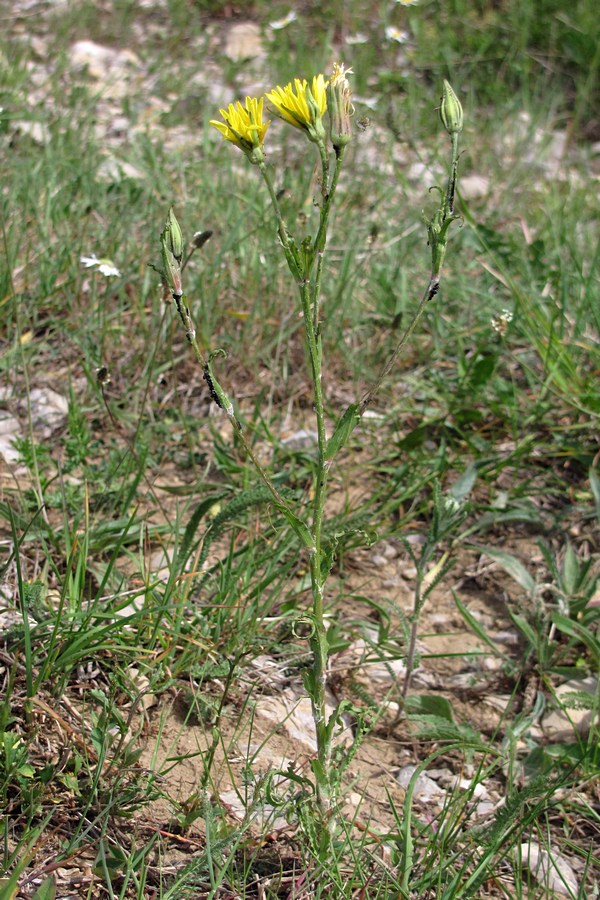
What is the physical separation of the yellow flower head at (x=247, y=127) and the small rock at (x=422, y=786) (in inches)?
48.3

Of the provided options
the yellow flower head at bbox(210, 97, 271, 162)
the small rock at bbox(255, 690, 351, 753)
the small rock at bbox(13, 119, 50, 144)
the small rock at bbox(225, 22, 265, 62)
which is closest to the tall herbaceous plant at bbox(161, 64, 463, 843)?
the yellow flower head at bbox(210, 97, 271, 162)

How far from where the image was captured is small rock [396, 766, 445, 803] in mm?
1756

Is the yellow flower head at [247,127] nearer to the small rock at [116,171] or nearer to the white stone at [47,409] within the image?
the white stone at [47,409]

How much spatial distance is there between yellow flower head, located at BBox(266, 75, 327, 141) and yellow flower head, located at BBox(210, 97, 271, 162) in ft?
0.09

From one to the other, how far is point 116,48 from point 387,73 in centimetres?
161

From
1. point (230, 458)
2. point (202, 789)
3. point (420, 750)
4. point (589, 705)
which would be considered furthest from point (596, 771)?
point (230, 458)

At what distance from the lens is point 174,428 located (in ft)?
8.23

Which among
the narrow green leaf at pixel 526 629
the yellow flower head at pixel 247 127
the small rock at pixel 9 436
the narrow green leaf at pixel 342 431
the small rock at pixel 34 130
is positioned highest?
the yellow flower head at pixel 247 127

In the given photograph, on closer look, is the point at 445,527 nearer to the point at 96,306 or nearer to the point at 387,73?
the point at 96,306

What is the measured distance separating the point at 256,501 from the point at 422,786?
2.22ft

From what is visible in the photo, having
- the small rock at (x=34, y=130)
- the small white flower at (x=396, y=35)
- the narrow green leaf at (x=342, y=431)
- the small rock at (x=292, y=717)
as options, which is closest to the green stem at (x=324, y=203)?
the narrow green leaf at (x=342, y=431)

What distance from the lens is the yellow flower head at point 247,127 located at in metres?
1.23

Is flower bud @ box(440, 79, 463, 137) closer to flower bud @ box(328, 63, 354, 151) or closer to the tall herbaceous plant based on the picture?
the tall herbaceous plant

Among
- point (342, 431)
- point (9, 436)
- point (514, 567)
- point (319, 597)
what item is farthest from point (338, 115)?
point (9, 436)
